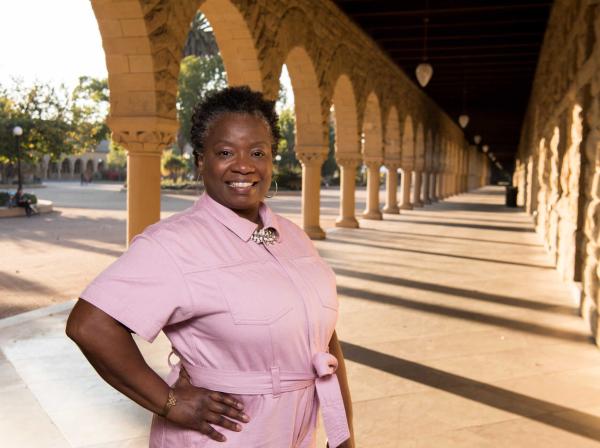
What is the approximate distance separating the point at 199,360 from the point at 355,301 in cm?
552

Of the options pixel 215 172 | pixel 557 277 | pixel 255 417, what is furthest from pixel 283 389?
pixel 557 277

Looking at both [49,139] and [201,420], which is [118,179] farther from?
[201,420]

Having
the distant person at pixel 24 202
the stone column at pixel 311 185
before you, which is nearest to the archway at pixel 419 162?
the stone column at pixel 311 185

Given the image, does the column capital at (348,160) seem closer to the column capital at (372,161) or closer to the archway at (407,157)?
the column capital at (372,161)

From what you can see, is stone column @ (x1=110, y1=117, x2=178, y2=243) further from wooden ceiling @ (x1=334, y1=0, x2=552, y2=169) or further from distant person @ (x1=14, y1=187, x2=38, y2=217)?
distant person @ (x1=14, y1=187, x2=38, y2=217)

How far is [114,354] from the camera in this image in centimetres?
153

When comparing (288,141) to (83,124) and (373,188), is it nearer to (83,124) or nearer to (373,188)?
(83,124)

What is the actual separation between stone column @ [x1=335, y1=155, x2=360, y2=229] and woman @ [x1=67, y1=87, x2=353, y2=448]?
44.2ft

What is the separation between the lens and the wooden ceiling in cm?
1184

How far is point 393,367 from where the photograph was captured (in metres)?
4.76

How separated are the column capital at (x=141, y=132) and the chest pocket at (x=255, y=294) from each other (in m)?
5.09

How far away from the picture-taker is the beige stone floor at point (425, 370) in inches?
141

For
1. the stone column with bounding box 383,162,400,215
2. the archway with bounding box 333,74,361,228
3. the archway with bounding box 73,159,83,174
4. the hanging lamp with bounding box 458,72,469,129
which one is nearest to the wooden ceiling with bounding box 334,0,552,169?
the hanging lamp with bounding box 458,72,469,129

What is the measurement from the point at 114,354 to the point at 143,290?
0.58ft
